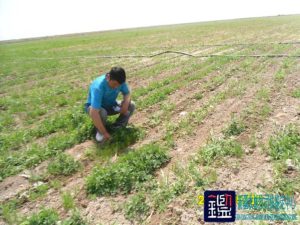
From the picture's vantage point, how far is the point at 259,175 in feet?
13.6

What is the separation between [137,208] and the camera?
3.76 metres

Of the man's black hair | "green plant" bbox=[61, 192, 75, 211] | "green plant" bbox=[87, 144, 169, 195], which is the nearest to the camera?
"green plant" bbox=[61, 192, 75, 211]

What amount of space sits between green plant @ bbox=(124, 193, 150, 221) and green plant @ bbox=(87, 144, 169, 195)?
30 cm

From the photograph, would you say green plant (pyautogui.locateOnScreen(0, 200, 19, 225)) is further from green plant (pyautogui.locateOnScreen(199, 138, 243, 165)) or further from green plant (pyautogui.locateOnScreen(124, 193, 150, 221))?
green plant (pyautogui.locateOnScreen(199, 138, 243, 165))

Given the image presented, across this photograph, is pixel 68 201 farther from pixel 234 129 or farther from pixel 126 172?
pixel 234 129

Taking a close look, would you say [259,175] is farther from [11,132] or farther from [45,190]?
[11,132]

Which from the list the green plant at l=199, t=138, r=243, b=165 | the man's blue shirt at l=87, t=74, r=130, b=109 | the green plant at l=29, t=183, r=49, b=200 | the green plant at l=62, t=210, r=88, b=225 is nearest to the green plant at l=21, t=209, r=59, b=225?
the green plant at l=62, t=210, r=88, b=225

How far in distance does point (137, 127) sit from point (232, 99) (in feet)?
8.80

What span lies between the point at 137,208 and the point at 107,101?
2.76 m

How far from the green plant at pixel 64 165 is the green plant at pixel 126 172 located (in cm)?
53

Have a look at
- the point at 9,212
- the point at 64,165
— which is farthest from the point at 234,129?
the point at 9,212

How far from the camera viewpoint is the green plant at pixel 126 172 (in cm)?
423

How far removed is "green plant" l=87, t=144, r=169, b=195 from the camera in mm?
4227

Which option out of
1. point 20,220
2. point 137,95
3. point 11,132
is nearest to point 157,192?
point 20,220
